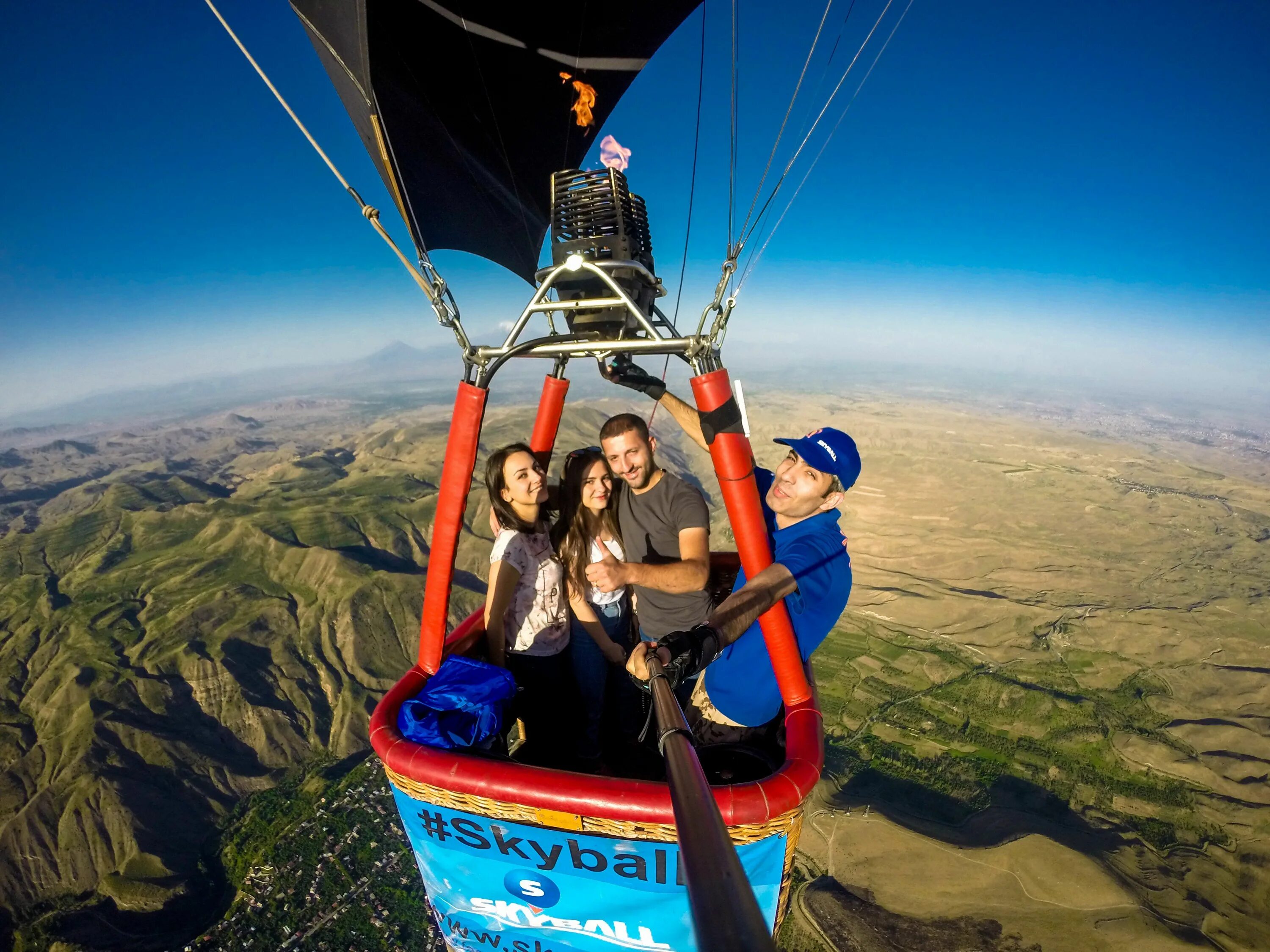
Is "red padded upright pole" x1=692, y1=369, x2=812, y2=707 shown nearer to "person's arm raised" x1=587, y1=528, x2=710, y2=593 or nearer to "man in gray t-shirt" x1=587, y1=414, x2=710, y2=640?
"person's arm raised" x1=587, y1=528, x2=710, y2=593

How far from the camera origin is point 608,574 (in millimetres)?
2461

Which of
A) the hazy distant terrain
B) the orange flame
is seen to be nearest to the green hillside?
the hazy distant terrain

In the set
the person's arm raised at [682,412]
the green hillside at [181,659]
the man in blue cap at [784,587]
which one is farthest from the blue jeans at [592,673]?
the green hillside at [181,659]

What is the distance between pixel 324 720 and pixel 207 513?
6737cm

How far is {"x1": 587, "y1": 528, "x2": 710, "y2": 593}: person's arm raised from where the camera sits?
2.45 m

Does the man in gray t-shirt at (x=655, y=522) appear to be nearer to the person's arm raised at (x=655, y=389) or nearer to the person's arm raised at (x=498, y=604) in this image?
the person's arm raised at (x=655, y=389)

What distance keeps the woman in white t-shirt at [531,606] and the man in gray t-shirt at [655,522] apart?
1.26 feet

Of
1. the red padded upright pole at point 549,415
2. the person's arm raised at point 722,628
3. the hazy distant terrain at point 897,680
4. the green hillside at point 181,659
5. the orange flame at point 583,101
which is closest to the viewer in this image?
the person's arm raised at point 722,628

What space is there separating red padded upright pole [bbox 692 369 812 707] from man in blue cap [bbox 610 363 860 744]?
50 millimetres

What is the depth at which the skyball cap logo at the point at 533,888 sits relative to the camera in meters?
2.33

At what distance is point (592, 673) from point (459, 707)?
1050 millimetres

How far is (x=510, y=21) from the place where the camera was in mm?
2865

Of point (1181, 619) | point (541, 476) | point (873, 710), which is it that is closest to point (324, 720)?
point (873, 710)

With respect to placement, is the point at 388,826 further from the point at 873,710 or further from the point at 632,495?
the point at 632,495
